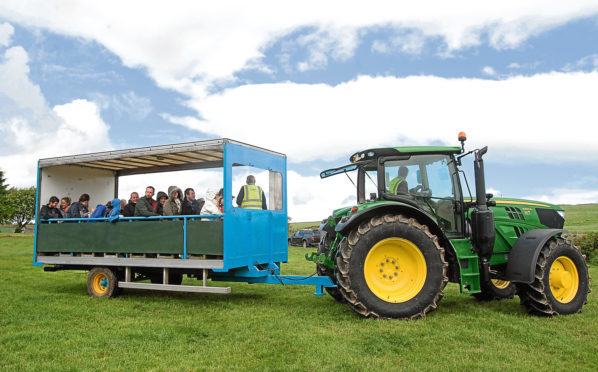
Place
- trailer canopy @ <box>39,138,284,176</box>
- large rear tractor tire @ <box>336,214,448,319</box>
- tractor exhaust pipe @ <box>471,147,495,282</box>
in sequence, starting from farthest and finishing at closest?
trailer canopy @ <box>39,138,284,176</box> → tractor exhaust pipe @ <box>471,147,495,282</box> → large rear tractor tire @ <box>336,214,448,319</box>

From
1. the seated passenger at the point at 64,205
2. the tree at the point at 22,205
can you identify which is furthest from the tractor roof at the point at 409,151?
the tree at the point at 22,205

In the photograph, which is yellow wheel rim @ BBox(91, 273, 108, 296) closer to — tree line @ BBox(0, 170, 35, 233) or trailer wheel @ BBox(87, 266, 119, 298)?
trailer wheel @ BBox(87, 266, 119, 298)

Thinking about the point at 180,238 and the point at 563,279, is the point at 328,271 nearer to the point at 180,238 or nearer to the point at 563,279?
the point at 180,238

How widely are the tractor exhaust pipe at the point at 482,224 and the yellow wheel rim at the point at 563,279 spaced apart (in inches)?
40.9

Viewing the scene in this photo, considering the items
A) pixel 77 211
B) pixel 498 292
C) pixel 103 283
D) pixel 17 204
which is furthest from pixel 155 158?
pixel 17 204

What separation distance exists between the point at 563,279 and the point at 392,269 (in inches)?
109

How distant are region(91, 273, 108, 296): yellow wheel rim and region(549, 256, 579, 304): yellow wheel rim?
27.9 ft

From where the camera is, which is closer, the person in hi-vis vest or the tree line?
the person in hi-vis vest

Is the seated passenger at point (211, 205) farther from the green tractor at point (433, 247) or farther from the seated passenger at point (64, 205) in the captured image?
the seated passenger at point (64, 205)

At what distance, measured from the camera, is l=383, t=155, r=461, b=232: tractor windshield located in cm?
734

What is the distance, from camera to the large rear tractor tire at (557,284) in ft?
22.5

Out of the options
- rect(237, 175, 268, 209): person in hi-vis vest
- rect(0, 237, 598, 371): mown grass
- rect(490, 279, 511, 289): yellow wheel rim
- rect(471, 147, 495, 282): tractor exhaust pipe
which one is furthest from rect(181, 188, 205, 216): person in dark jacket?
rect(490, 279, 511, 289): yellow wheel rim

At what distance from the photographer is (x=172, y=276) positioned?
10508 mm

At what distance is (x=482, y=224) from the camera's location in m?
7.15
